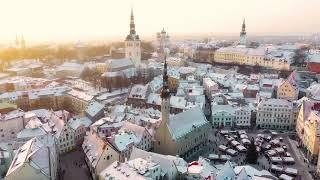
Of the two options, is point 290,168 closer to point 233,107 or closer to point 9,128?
point 233,107

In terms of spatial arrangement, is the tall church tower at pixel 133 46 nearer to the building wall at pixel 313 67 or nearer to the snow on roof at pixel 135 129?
the building wall at pixel 313 67

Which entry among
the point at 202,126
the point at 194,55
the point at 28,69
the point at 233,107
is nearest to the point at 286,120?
the point at 233,107

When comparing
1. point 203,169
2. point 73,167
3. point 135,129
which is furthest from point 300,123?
point 73,167

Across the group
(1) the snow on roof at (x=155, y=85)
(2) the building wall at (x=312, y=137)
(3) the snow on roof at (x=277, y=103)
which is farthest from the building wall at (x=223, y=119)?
(1) the snow on roof at (x=155, y=85)

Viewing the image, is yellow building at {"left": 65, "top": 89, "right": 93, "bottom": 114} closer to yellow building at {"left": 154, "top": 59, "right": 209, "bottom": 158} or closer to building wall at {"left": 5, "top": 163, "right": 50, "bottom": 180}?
yellow building at {"left": 154, "top": 59, "right": 209, "bottom": 158}

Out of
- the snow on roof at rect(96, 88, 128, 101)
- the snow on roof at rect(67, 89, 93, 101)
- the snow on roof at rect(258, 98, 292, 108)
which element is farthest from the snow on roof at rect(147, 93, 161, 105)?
the snow on roof at rect(258, 98, 292, 108)

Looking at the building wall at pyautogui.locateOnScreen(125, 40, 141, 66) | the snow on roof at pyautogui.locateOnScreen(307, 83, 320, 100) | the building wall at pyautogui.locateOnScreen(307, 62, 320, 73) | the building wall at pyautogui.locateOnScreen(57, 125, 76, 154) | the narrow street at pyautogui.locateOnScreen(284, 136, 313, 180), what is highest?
the building wall at pyautogui.locateOnScreen(125, 40, 141, 66)

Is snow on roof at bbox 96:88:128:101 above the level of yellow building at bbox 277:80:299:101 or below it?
below
